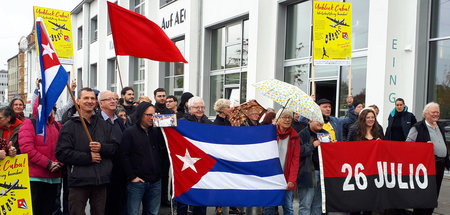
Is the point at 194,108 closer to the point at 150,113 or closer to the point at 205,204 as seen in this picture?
the point at 150,113

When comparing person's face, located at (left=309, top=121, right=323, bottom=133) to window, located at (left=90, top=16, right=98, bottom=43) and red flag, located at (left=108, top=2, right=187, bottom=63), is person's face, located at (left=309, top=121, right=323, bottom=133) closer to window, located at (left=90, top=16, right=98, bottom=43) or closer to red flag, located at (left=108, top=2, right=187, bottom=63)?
red flag, located at (left=108, top=2, right=187, bottom=63)

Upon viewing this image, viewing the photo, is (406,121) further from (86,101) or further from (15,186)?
(15,186)

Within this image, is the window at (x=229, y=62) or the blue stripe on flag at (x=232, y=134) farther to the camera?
the window at (x=229, y=62)

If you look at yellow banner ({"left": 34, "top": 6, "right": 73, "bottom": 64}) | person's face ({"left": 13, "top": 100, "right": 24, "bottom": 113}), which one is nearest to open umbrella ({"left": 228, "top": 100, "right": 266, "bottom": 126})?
person's face ({"left": 13, "top": 100, "right": 24, "bottom": 113})

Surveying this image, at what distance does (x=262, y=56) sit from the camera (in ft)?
40.9

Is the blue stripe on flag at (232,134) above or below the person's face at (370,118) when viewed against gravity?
below

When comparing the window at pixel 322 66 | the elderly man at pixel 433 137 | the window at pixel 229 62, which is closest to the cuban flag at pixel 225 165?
the elderly man at pixel 433 137

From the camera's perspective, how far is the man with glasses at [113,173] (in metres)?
4.76

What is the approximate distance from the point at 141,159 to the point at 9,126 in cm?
182

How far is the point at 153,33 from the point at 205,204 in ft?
11.2

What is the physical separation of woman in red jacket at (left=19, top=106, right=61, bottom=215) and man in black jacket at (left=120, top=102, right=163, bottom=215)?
0.82 meters

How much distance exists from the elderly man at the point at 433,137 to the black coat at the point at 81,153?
4.19 m

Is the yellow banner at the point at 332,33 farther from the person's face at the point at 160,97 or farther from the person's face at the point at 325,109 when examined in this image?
the person's face at the point at 160,97

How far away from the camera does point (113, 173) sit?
15.9ft
